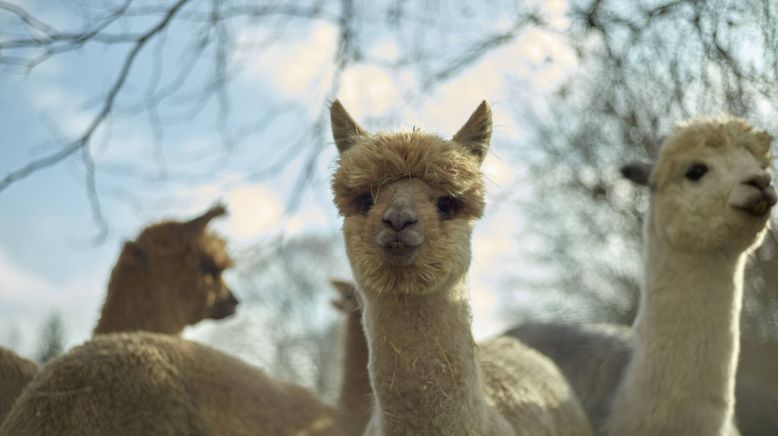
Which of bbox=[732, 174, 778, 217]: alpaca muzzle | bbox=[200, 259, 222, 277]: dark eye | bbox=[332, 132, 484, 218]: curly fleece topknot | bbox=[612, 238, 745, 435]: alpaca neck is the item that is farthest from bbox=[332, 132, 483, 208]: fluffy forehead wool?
bbox=[200, 259, 222, 277]: dark eye

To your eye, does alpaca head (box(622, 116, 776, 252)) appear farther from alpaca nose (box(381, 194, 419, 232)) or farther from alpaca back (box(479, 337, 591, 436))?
alpaca nose (box(381, 194, 419, 232))

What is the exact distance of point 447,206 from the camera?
135 inches

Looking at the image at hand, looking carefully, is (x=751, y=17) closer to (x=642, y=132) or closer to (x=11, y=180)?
(x=642, y=132)

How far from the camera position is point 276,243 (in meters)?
5.85

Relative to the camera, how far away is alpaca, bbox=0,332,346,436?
4.35 m

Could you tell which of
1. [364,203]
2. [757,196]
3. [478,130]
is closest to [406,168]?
[364,203]

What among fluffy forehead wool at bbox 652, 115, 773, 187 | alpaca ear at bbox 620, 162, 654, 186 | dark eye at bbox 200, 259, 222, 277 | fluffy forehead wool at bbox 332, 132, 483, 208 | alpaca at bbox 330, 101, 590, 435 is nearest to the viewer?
alpaca at bbox 330, 101, 590, 435

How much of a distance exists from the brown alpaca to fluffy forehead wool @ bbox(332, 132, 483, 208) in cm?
371

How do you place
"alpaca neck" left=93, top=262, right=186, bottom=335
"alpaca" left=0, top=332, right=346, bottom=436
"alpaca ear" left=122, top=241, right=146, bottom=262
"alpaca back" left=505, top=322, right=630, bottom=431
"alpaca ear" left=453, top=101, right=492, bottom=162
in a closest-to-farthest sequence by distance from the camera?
"alpaca ear" left=453, top=101, right=492, bottom=162 < "alpaca" left=0, top=332, right=346, bottom=436 < "alpaca back" left=505, top=322, right=630, bottom=431 < "alpaca neck" left=93, top=262, right=186, bottom=335 < "alpaca ear" left=122, top=241, right=146, bottom=262

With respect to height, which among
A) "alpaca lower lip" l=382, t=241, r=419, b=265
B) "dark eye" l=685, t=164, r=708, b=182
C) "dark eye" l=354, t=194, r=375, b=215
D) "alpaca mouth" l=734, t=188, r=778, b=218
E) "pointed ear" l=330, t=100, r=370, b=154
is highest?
"dark eye" l=685, t=164, r=708, b=182

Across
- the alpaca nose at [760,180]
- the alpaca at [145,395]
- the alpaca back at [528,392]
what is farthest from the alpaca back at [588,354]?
the alpaca at [145,395]

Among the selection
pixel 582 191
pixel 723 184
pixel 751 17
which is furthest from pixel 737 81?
pixel 582 191

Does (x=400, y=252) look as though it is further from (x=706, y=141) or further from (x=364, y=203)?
(x=706, y=141)

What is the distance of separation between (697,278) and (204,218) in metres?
4.14
